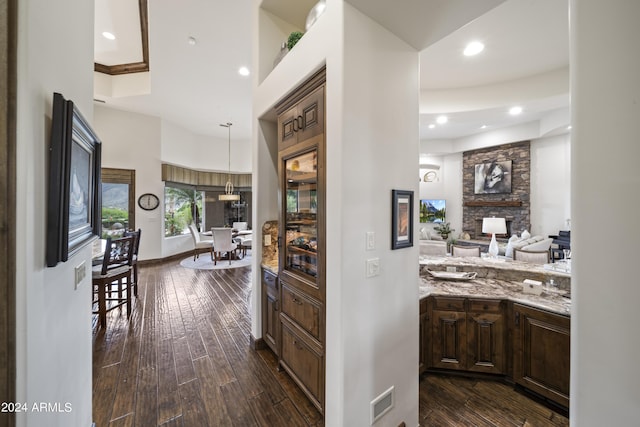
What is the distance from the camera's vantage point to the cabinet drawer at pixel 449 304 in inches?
87.7

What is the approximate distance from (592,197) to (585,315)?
1.10 feet

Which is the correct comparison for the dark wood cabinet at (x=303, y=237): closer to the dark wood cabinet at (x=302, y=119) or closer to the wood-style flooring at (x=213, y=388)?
the dark wood cabinet at (x=302, y=119)

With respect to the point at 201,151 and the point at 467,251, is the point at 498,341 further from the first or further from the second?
the point at 201,151

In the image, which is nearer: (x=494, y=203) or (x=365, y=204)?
(x=365, y=204)

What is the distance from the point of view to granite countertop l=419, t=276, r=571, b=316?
6.48 feet

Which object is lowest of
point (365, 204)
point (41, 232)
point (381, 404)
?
point (381, 404)

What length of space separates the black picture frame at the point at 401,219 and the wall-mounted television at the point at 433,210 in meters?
8.04

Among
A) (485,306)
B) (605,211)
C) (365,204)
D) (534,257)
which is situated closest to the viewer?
(605,211)

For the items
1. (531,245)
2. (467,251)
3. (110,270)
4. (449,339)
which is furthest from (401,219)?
(531,245)

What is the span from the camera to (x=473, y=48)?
3.57 metres

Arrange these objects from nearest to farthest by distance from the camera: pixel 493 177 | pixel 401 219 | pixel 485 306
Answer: pixel 401 219
pixel 485 306
pixel 493 177

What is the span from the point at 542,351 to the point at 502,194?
7.05 m

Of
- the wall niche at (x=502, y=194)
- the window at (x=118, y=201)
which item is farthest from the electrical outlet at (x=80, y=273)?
the wall niche at (x=502, y=194)

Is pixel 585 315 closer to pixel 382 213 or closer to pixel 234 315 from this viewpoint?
pixel 382 213
